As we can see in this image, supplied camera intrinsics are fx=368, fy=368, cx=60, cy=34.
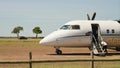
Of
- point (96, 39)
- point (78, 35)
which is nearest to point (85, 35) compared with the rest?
point (78, 35)

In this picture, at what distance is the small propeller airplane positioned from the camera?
33438 millimetres

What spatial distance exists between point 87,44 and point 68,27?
2459mm

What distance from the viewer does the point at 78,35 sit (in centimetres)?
3400

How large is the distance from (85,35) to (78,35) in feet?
2.37

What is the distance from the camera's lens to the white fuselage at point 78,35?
109ft

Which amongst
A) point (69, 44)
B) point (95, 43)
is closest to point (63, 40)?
point (69, 44)

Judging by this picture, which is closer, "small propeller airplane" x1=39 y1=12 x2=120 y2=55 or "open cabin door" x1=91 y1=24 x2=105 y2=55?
"small propeller airplane" x1=39 y1=12 x2=120 y2=55

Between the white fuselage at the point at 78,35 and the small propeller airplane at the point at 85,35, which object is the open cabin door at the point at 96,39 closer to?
the small propeller airplane at the point at 85,35

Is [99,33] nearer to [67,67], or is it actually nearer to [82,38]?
[82,38]

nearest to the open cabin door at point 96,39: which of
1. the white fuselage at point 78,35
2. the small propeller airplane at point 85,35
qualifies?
the small propeller airplane at point 85,35

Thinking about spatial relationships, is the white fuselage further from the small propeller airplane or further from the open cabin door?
the open cabin door

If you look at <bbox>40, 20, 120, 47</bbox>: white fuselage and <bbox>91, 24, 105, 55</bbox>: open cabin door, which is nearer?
<bbox>40, 20, 120, 47</bbox>: white fuselage

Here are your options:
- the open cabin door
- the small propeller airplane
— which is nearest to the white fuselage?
the small propeller airplane

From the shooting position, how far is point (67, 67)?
Answer: 838 inches
